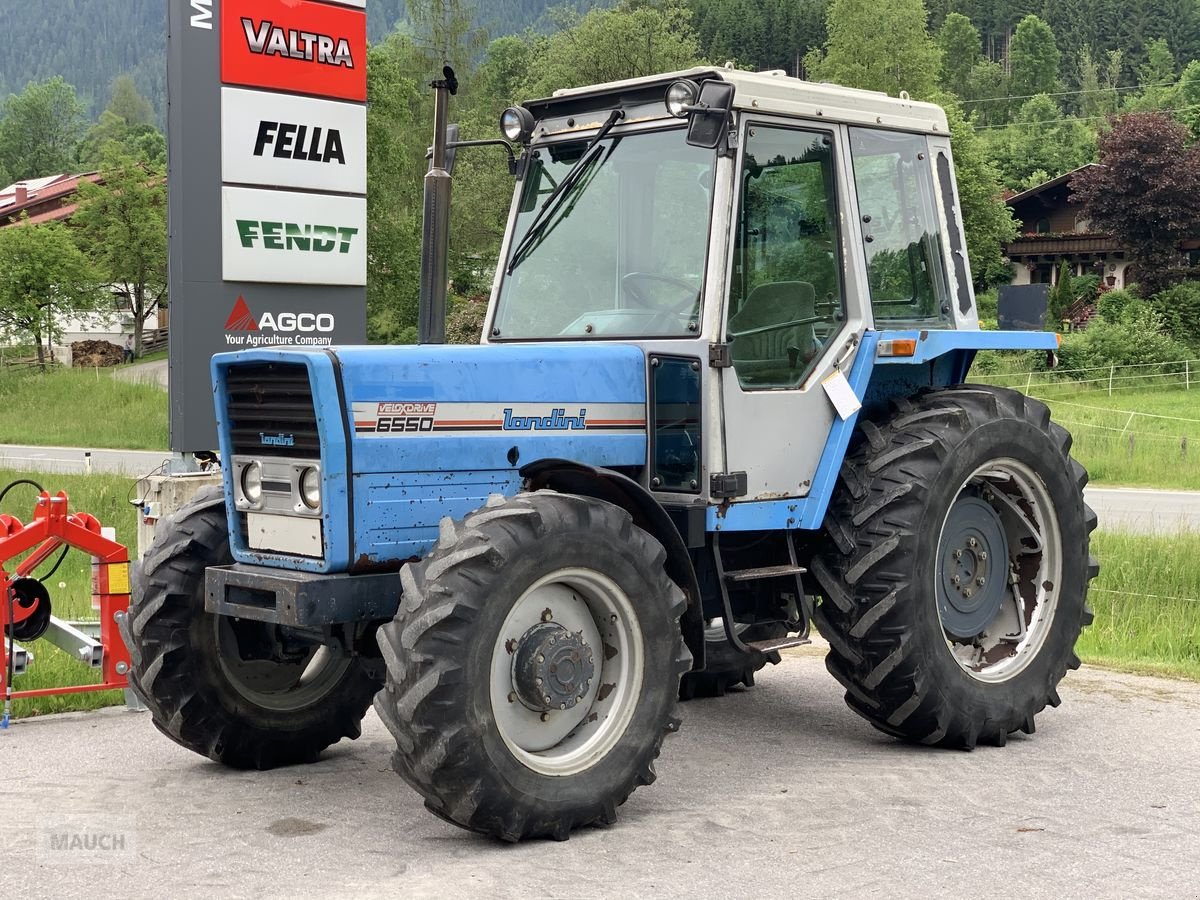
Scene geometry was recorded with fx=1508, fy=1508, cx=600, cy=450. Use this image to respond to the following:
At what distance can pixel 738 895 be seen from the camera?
195 inches

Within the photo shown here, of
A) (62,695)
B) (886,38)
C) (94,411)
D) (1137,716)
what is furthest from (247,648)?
(886,38)

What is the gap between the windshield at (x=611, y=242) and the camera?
6688mm

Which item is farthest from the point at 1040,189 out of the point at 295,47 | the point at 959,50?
the point at 295,47

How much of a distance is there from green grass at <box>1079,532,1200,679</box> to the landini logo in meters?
5.59

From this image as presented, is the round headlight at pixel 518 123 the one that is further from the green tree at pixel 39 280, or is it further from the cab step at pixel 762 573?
the green tree at pixel 39 280

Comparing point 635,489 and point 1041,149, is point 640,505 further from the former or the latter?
point 1041,149

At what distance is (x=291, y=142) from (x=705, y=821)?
6.35 meters

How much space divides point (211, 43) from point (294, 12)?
0.71 m

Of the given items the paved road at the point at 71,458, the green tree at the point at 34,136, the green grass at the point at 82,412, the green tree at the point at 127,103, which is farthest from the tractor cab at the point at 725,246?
the green tree at the point at 127,103

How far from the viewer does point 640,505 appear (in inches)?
245

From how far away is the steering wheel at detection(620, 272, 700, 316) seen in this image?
6.59 metres

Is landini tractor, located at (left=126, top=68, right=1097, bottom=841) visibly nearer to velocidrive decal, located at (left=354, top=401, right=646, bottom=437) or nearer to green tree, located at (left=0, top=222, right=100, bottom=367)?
velocidrive decal, located at (left=354, top=401, right=646, bottom=437)

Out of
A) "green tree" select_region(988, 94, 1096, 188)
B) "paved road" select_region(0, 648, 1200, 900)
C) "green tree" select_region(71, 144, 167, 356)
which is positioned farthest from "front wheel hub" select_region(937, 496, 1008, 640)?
"green tree" select_region(988, 94, 1096, 188)

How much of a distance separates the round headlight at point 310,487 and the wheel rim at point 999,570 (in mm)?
3100
